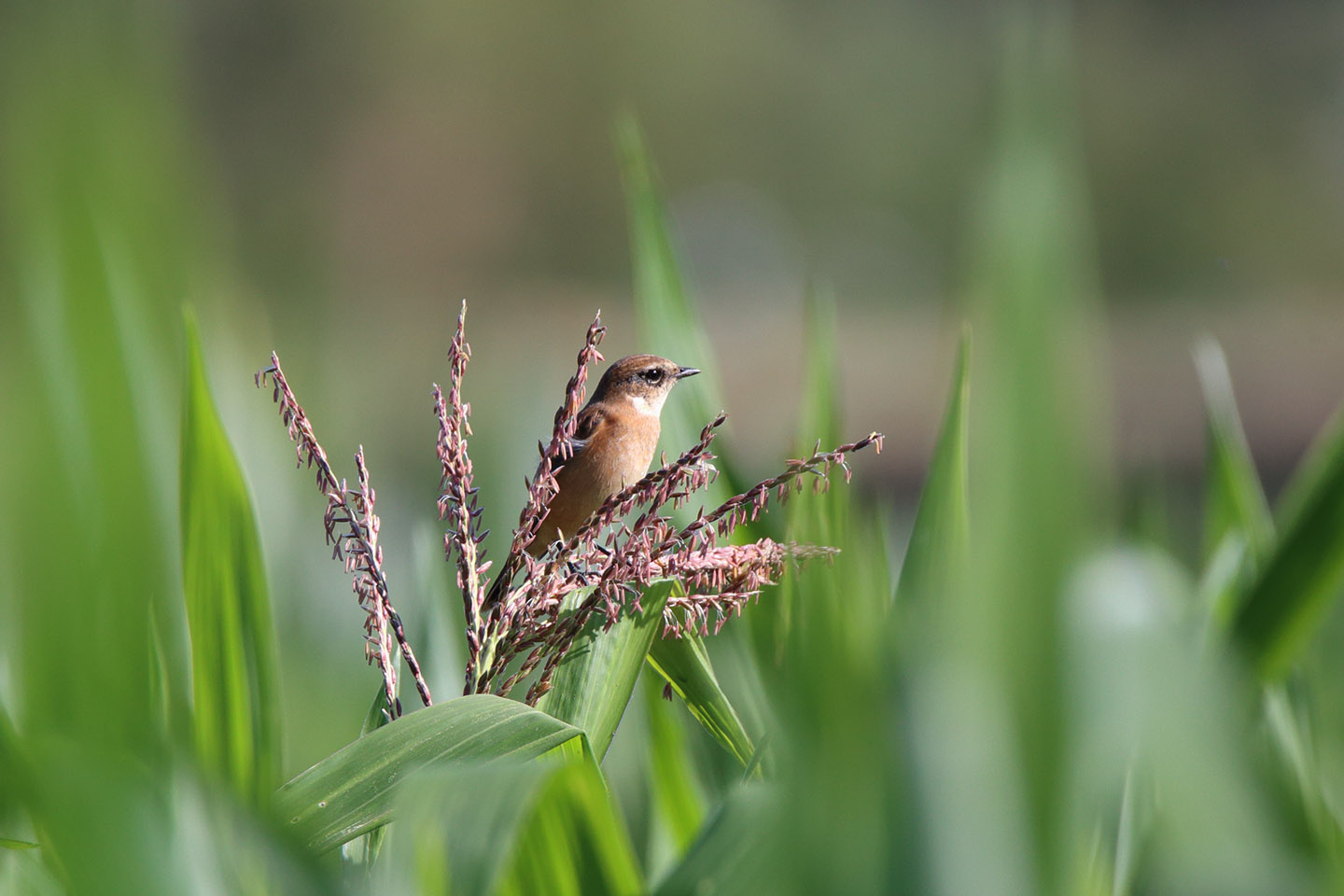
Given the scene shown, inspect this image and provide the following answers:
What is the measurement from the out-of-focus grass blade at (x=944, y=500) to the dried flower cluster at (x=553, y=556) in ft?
0.13

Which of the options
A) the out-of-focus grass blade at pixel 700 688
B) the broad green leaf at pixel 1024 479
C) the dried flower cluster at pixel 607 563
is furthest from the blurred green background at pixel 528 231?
the out-of-focus grass blade at pixel 700 688

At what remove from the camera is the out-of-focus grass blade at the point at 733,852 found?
38 cm

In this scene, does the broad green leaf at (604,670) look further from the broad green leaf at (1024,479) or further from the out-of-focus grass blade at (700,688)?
the broad green leaf at (1024,479)

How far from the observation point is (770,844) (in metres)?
0.34

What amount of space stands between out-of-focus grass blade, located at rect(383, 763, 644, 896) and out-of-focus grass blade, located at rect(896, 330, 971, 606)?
0.64 feet

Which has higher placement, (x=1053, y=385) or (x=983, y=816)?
(x=1053, y=385)

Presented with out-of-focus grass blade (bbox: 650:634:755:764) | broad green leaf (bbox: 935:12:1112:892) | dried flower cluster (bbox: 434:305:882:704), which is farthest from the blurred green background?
out-of-focus grass blade (bbox: 650:634:755:764)

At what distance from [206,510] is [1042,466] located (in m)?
0.41

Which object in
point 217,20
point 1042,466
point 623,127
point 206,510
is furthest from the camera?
point 217,20

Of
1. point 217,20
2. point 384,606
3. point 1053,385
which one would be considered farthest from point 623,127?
point 217,20

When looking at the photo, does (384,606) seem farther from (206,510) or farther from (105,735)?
(105,735)

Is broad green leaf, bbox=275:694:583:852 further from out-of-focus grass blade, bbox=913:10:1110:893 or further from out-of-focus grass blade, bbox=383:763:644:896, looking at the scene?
out-of-focus grass blade, bbox=913:10:1110:893

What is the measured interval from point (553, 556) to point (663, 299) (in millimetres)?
317

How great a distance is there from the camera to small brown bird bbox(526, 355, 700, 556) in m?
1.09
